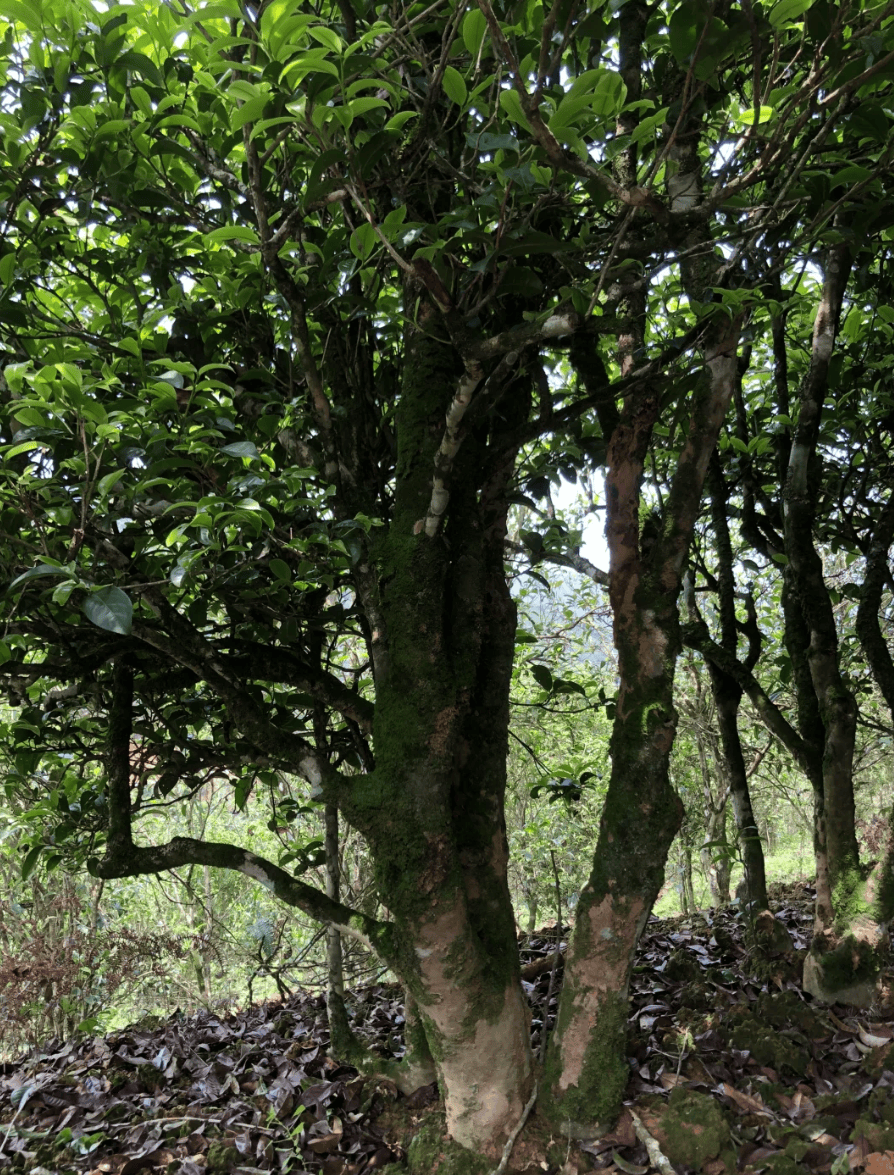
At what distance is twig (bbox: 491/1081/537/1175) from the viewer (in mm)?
2143

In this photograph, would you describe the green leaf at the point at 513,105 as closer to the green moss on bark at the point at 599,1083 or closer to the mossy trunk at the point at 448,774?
the mossy trunk at the point at 448,774

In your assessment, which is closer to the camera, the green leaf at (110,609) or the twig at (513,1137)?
the green leaf at (110,609)

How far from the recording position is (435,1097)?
2643 mm

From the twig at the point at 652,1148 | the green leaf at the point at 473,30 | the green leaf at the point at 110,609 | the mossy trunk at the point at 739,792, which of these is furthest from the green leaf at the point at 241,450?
the mossy trunk at the point at 739,792

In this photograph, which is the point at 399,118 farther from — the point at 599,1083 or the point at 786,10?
the point at 599,1083

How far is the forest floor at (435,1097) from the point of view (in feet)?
7.22

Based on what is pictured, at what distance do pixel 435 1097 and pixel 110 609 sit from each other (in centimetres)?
209

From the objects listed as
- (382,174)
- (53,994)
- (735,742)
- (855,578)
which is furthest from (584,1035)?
(855,578)

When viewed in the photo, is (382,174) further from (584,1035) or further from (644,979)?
(644,979)

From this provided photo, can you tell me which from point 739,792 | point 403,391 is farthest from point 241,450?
point 739,792

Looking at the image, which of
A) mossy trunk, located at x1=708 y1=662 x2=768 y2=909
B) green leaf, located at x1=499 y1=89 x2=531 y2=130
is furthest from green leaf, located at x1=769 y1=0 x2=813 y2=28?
mossy trunk, located at x1=708 y1=662 x2=768 y2=909

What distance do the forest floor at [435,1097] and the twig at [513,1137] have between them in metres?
0.05

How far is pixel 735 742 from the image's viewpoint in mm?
3838

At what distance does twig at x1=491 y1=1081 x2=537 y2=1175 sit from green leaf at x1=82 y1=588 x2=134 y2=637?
5.83ft
